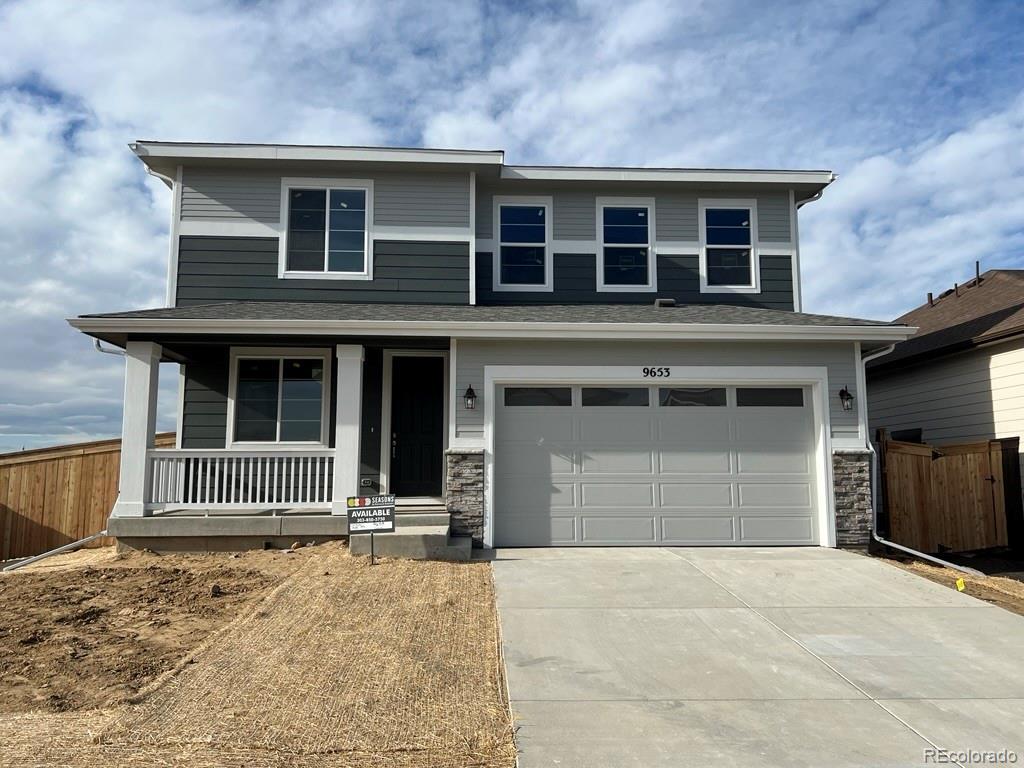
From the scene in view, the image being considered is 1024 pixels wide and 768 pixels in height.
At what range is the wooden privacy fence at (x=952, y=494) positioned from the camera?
9.09 metres

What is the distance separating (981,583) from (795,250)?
5905mm

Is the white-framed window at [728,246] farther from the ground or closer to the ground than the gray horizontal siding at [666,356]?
farther from the ground

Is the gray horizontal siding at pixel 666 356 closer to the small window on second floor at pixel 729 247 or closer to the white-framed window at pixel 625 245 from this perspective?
the white-framed window at pixel 625 245

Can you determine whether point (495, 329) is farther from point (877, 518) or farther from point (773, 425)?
point (877, 518)

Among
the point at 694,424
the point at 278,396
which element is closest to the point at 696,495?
the point at 694,424

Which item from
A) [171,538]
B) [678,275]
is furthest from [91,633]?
[678,275]

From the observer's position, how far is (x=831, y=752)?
11.4ft

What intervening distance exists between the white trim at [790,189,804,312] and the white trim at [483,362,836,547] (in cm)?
265

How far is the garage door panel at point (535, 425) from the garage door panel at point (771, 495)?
8.01 feet

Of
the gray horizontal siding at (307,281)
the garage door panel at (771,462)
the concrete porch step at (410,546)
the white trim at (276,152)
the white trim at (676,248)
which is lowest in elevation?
the concrete porch step at (410,546)

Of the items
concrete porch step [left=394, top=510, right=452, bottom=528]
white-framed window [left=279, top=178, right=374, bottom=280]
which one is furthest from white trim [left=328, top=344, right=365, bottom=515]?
white-framed window [left=279, top=178, right=374, bottom=280]

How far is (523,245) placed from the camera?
11.2 meters

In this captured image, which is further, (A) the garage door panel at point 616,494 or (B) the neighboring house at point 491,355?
(A) the garage door panel at point 616,494

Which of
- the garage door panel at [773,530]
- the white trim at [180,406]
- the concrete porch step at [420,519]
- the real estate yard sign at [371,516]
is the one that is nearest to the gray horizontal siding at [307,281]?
the white trim at [180,406]
